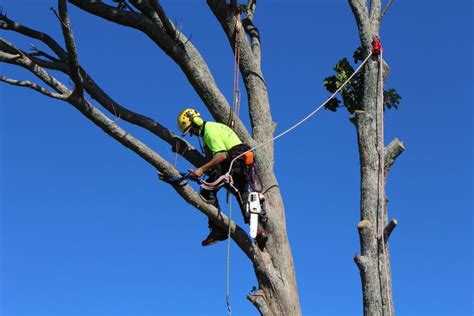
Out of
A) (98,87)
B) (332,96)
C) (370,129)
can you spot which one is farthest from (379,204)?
(98,87)

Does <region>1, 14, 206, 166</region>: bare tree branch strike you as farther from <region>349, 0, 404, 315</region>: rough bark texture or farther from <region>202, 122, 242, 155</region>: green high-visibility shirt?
<region>349, 0, 404, 315</region>: rough bark texture

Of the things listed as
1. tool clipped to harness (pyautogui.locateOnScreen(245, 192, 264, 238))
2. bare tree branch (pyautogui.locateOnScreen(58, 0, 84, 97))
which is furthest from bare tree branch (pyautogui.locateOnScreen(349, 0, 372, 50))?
bare tree branch (pyautogui.locateOnScreen(58, 0, 84, 97))

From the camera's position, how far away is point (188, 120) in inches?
283

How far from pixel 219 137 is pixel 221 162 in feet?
0.76

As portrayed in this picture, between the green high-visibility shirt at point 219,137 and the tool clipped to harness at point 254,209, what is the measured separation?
0.51 m

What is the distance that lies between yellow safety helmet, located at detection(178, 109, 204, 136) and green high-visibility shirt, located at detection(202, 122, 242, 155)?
117 mm

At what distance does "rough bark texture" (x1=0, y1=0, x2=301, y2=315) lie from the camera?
253 inches

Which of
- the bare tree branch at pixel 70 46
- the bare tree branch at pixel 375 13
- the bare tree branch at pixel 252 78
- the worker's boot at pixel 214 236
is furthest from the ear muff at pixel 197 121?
the bare tree branch at pixel 375 13

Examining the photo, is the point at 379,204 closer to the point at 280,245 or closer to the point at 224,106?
the point at 280,245

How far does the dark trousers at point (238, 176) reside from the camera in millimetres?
6887

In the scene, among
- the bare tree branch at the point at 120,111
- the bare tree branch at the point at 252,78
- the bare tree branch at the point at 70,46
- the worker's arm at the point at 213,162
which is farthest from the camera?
the bare tree branch at the point at 252,78

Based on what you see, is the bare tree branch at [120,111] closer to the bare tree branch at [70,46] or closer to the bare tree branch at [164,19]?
the bare tree branch at [70,46]

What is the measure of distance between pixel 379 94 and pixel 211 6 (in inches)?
76.6

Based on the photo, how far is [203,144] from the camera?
23.4ft
